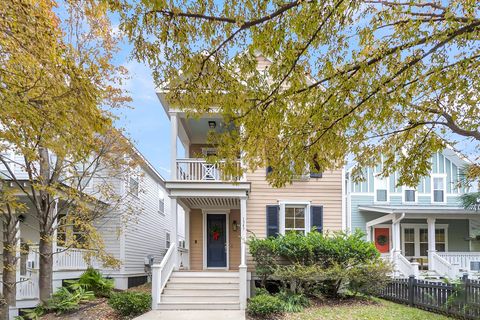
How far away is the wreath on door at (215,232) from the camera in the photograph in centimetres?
1695

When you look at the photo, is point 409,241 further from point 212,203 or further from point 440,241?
point 212,203

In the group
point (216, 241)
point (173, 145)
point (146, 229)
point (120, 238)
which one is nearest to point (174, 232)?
point (173, 145)

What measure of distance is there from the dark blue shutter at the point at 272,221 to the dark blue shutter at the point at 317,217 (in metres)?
1.18

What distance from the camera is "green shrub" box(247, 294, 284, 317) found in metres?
10.2

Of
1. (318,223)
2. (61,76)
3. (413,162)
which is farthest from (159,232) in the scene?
(61,76)

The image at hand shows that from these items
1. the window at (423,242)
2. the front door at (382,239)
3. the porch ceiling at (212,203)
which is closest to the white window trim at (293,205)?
the porch ceiling at (212,203)

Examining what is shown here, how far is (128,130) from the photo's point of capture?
43.4 feet

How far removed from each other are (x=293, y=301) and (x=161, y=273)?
3.62 meters

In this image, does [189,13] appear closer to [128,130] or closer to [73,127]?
[73,127]

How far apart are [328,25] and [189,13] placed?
1.78 m

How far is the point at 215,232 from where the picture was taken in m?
17.0

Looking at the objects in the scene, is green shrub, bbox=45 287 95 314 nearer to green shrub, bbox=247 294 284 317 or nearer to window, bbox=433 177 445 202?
green shrub, bbox=247 294 284 317

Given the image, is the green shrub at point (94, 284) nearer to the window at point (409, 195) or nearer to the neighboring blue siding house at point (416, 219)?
the neighboring blue siding house at point (416, 219)

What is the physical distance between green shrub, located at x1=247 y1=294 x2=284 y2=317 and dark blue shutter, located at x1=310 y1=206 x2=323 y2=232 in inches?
188
